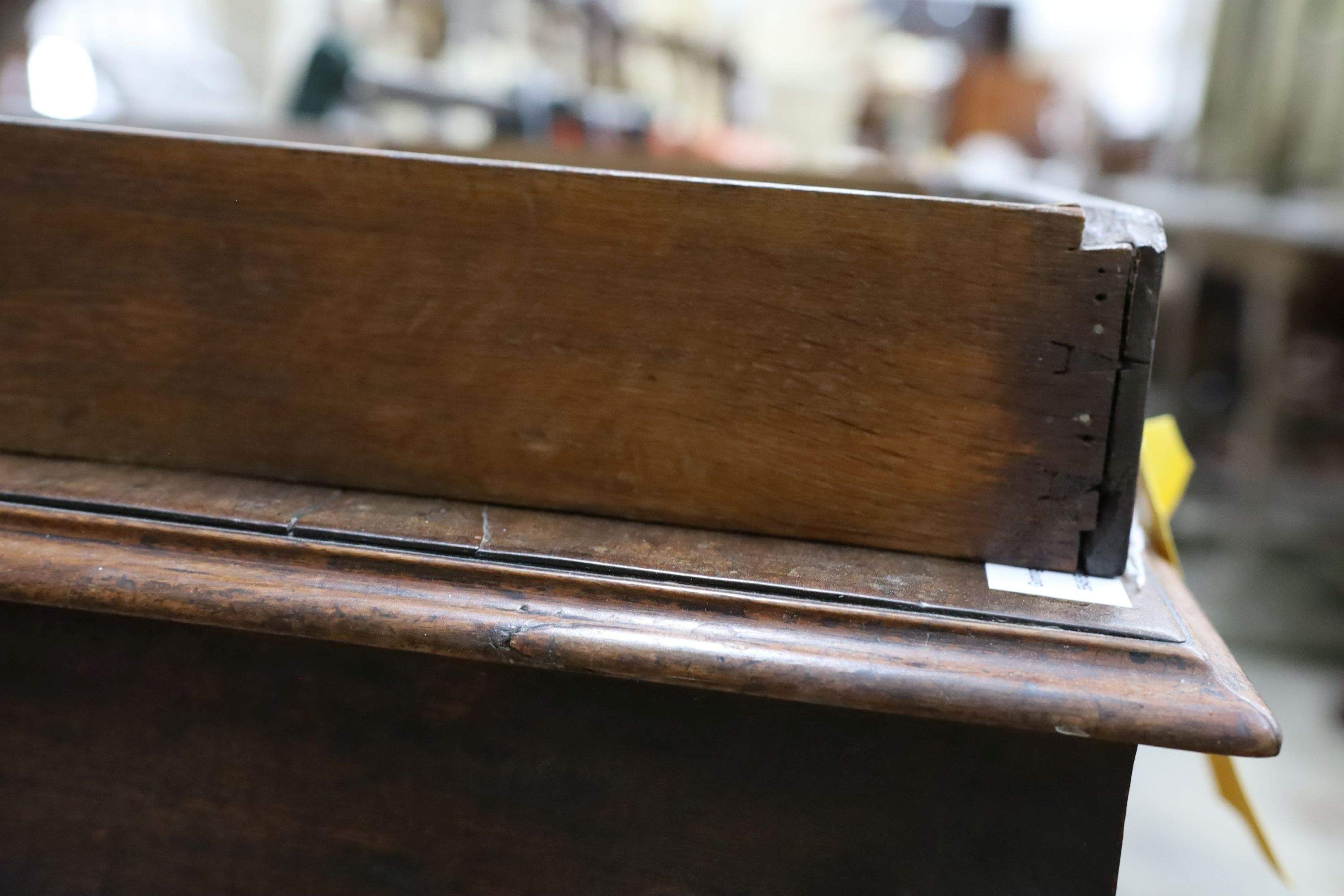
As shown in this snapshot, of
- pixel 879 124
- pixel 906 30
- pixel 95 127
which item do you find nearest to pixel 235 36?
pixel 95 127

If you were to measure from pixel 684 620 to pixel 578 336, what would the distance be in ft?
0.63

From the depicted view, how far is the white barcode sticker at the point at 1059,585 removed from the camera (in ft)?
1.96

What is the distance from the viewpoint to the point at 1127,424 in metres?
0.60

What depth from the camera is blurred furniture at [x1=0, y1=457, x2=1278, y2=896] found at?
1.76 feet

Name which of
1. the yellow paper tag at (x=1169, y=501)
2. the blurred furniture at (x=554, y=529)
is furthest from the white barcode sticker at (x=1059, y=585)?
the yellow paper tag at (x=1169, y=501)

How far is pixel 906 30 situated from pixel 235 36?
939 centimetres

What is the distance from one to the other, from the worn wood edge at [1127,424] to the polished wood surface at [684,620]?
0.04m

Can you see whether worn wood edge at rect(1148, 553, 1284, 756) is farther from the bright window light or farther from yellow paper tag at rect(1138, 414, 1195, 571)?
the bright window light

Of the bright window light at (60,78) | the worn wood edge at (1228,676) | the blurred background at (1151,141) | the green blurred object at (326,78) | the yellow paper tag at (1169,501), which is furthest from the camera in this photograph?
the green blurred object at (326,78)

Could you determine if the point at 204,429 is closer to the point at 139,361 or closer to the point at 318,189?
the point at 139,361

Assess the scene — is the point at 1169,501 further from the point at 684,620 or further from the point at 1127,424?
the point at 684,620

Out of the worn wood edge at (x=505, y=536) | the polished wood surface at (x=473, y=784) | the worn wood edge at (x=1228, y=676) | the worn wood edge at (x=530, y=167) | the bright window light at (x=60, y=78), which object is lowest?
the polished wood surface at (x=473, y=784)

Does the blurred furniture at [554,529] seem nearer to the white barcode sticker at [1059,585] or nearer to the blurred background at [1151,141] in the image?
the white barcode sticker at [1059,585]

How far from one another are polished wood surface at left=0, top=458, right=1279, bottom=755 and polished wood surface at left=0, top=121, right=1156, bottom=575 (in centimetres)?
5
